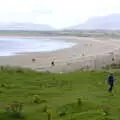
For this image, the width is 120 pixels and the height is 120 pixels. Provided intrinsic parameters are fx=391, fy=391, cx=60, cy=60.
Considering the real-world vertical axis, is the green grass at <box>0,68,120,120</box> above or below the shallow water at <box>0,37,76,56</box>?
above

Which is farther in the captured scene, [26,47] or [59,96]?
[26,47]

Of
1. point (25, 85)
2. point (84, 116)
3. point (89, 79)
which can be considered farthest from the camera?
point (89, 79)

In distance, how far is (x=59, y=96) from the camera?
21.7m

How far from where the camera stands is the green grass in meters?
16.5

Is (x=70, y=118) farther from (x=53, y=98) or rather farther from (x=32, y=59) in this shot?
(x=32, y=59)

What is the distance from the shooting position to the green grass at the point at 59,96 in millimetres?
16516

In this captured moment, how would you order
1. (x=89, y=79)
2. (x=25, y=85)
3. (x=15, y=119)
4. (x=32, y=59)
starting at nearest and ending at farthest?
(x=15, y=119) → (x=25, y=85) → (x=89, y=79) → (x=32, y=59)

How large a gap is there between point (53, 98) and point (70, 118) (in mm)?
5116

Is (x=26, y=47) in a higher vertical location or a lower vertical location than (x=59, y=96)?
lower

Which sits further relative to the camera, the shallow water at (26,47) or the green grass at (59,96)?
the shallow water at (26,47)

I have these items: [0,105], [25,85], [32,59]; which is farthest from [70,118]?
[32,59]

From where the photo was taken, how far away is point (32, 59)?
6309 centimetres

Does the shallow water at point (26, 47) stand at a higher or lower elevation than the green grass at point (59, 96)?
lower

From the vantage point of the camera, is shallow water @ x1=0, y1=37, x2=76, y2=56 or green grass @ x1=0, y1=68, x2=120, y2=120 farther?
shallow water @ x1=0, y1=37, x2=76, y2=56
